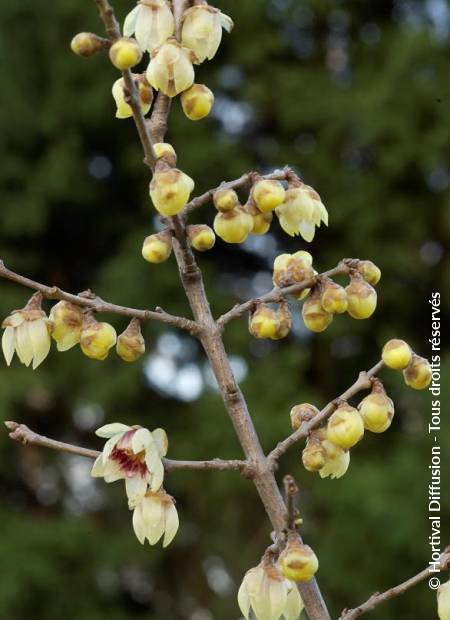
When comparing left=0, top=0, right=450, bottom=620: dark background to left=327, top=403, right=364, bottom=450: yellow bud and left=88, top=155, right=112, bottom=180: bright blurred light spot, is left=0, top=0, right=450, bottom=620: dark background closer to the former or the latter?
left=88, top=155, right=112, bottom=180: bright blurred light spot

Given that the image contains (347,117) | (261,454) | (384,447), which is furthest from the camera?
(384,447)

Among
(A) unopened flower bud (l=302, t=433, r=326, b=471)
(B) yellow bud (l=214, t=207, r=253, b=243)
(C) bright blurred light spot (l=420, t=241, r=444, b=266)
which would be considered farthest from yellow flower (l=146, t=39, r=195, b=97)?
(C) bright blurred light spot (l=420, t=241, r=444, b=266)

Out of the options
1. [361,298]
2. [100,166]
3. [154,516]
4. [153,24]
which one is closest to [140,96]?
[153,24]

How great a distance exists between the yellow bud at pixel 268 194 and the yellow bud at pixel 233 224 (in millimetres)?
17

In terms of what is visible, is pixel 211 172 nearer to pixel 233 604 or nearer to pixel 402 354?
pixel 233 604

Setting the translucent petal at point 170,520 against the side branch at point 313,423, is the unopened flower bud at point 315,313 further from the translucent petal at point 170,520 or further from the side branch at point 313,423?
the translucent petal at point 170,520

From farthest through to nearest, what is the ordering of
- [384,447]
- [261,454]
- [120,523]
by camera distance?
[120,523], [384,447], [261,454]

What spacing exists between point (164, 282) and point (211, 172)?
44 centimetres

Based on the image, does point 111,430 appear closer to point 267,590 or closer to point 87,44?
point 267,590

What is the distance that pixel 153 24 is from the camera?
0.91 metres

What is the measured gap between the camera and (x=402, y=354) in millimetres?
850

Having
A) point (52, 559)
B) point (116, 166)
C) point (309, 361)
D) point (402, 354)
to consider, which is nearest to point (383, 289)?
point (309, 361)

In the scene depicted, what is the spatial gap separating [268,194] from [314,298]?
4.0 inches

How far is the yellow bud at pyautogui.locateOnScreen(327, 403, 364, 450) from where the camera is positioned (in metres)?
0.81
